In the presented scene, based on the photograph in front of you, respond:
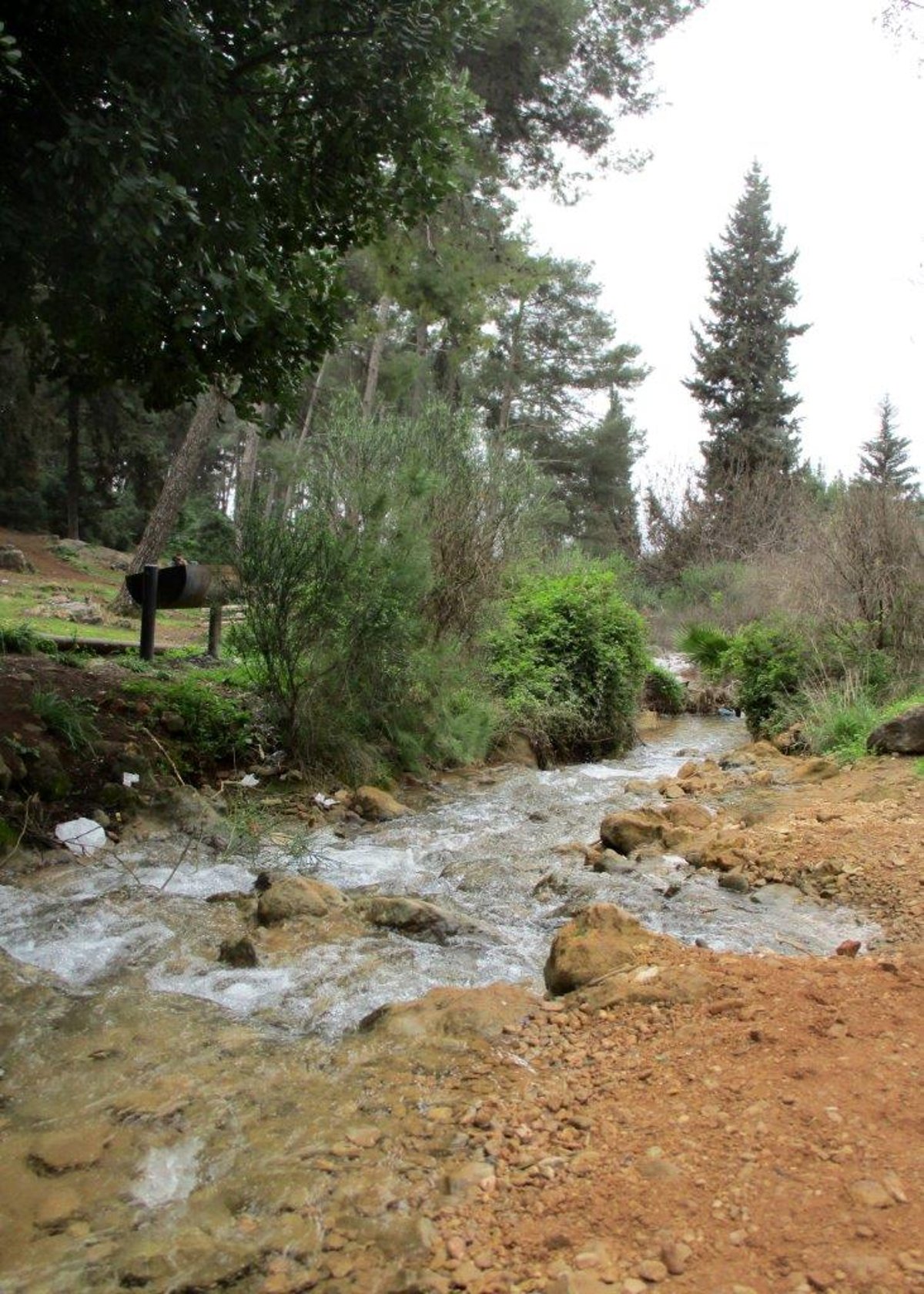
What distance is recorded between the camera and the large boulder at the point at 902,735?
27.3 ft

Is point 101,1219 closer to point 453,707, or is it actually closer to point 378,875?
point 378,875

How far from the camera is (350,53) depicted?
484 centimetres

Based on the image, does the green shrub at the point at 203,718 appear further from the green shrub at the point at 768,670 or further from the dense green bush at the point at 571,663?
the green shrub at the point at 768,670

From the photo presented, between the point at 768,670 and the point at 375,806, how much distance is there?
6.80 metres

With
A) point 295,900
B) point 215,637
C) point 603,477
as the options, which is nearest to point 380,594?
point 215,637

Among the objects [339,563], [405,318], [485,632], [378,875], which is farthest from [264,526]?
[405,318]

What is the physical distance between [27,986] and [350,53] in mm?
4791

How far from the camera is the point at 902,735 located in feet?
27.7

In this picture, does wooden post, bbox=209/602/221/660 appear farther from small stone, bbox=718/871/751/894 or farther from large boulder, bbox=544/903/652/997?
large boulder, bbox=544/903/652/997

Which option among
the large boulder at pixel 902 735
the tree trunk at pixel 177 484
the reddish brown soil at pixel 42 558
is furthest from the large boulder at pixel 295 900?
the reddish brown soil at pixel 42 558

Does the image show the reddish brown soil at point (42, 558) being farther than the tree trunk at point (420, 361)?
No

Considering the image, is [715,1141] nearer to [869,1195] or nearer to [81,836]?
[869,1195]

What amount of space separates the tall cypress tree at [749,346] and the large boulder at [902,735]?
22.4 meters

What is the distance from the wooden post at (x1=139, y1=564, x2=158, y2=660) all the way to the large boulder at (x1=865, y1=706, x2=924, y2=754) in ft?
22.8
